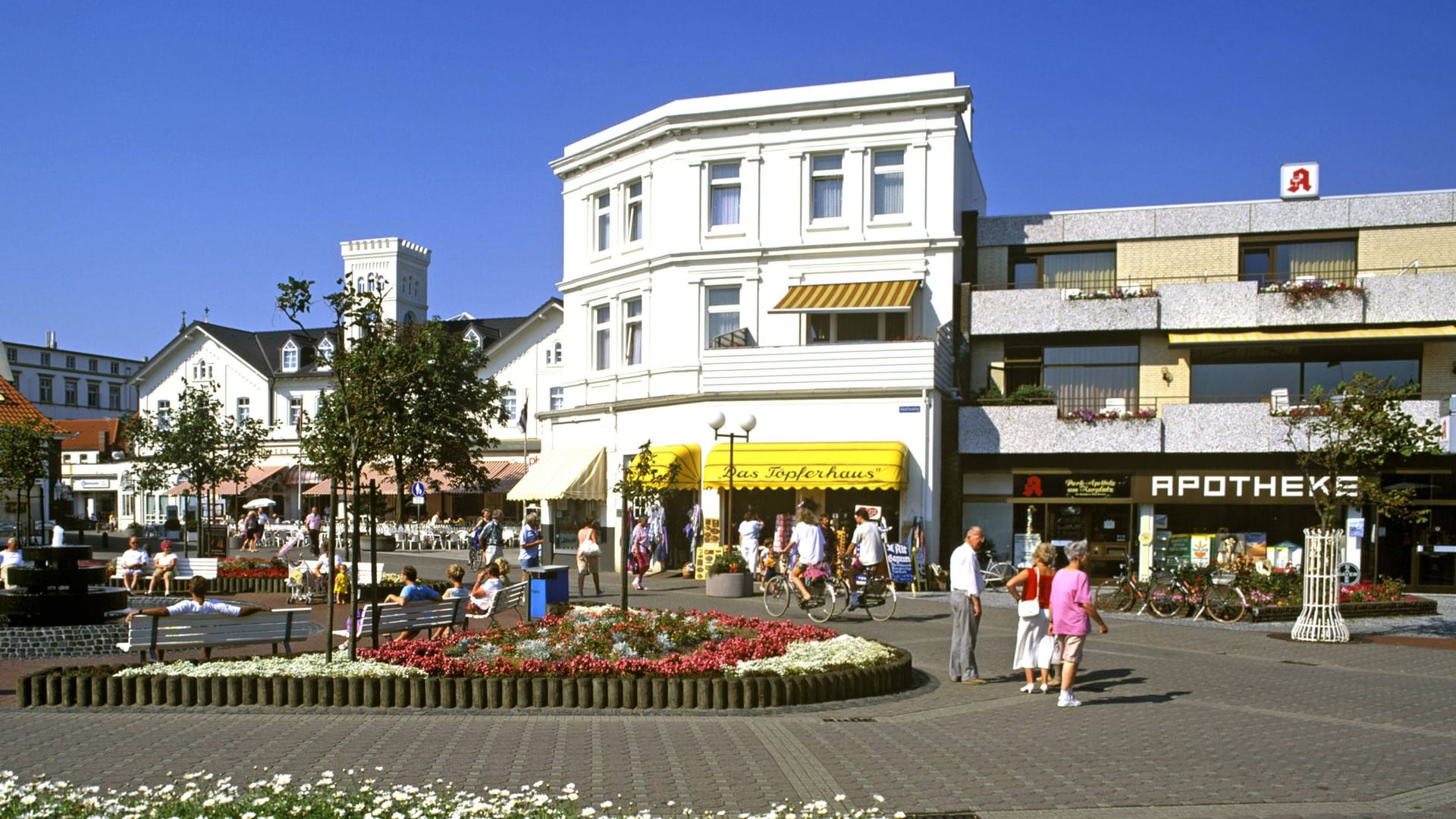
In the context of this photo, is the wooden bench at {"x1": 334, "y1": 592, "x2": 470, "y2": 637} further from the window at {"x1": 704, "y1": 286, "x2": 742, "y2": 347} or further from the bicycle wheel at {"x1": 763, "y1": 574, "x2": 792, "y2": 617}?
the window at {"x1": 704, "y1": 286, "x2": 742, "y2": 347}

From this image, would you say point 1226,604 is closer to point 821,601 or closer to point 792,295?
point 821,601

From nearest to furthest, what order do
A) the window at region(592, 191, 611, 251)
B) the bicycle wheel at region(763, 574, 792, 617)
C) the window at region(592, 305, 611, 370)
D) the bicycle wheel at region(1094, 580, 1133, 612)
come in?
1. the bicycle wheel at region(763, 574, 792, 617)
2. the bicycle wheel at region(1094, 580, 1133, 612)
3. the window at region(592, 305, 611, 370)
4. the window at region(592, 191, 611, 251)

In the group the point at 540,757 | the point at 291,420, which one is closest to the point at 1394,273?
the point at 540,757

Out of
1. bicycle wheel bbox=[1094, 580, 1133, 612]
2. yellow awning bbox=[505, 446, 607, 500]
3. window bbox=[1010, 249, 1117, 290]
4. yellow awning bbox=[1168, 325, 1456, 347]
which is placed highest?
window bbox=[1010, 249, 1117, 290]

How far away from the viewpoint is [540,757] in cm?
907

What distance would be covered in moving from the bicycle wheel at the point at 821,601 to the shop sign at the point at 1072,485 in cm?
1210

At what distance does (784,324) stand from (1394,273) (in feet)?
47.9

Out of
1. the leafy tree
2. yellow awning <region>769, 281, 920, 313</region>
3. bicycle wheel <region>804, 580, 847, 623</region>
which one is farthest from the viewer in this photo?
yellow awning <region>769, 281, 920, 313</region>

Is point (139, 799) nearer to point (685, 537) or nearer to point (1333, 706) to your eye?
point (1333, 706)

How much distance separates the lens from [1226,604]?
69.1 ft

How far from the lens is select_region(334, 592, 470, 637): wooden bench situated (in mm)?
14594

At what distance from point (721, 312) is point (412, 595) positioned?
53.4 feet

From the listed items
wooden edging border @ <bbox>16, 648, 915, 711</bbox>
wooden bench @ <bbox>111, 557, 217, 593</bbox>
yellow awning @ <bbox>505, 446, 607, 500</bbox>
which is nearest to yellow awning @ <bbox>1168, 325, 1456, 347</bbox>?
yellow awning @ <bbox>505, 446, 607, 500</bbox>

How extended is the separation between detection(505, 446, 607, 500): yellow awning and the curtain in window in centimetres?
1272
